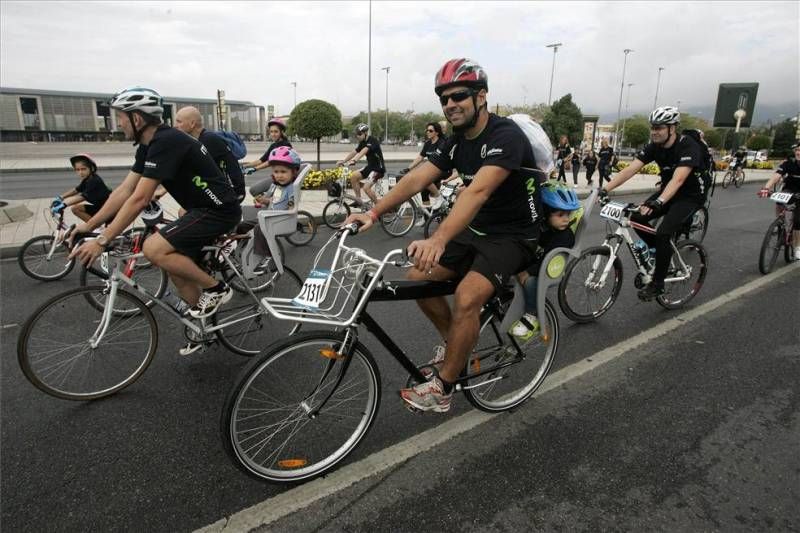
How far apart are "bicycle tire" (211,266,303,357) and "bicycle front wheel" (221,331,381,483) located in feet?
4.36

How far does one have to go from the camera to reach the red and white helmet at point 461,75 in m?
2.63

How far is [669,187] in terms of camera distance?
4.85m

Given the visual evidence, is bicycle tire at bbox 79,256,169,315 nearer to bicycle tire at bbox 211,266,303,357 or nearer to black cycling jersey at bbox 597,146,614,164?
bicycle tire at bbox 211,266,303,357

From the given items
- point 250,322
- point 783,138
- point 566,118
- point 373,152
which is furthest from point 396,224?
point 783,138

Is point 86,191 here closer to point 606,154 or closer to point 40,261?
point 40,261

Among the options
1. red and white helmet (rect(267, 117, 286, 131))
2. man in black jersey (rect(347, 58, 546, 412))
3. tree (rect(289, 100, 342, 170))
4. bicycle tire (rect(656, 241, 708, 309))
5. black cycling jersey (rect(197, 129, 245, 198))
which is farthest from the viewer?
tree (rect(289, 100, 342, 170))

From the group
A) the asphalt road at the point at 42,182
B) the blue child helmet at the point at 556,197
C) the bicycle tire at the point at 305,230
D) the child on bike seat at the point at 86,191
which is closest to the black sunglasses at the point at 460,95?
the blue child helmet at the point at 556,197

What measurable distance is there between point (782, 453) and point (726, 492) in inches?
26.1

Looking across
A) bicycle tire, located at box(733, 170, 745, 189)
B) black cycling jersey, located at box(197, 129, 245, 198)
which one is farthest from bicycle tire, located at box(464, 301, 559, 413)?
bicycle tire, located at box(733, 170, 745, 189)

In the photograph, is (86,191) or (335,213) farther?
(335,213)

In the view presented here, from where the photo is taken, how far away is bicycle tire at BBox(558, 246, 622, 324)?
4.70m

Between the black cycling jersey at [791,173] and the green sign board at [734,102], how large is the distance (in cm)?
1745

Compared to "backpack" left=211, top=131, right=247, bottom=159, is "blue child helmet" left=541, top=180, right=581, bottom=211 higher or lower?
lower

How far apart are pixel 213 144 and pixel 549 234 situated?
162 inches
